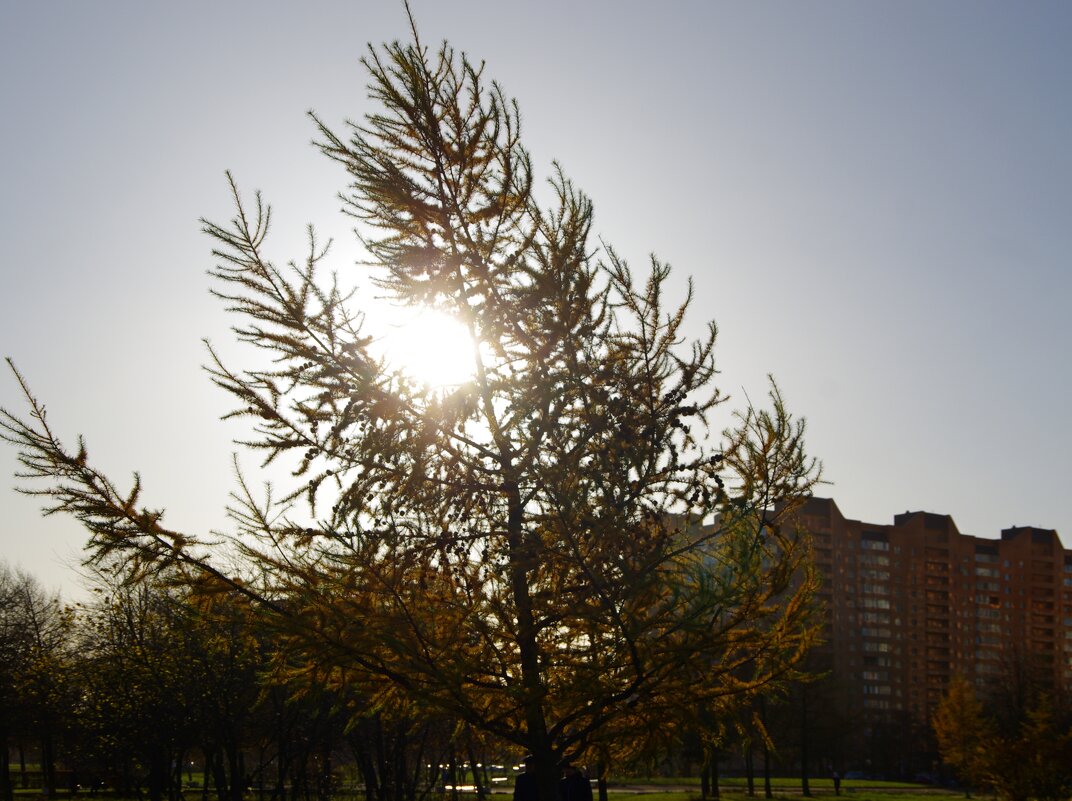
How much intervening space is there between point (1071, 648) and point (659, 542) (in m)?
156

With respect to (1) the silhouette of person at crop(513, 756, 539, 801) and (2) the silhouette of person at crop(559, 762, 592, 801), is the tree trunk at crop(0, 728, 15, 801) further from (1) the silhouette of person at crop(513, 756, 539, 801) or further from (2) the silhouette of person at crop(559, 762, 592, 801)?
(1) the silhouette of person at crop(513, 756, 539, 801)

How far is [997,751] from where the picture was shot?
29219mm

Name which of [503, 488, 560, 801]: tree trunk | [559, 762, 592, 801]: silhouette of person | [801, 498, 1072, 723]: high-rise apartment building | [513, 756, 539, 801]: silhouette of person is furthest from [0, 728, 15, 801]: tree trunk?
[801, 498, 1072, 723]: high-rise apartment building

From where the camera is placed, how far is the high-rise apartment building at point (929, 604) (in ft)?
379

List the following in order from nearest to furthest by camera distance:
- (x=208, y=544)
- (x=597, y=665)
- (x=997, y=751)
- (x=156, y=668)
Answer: (x=597, y=665)
(x=208, y=544)
(x=156, y=668)
(x=997, y=751)

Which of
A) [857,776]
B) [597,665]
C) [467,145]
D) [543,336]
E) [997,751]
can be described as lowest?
[857,776]

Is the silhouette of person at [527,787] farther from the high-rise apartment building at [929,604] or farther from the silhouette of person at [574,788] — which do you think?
the high-rise apartment building at [929,604]

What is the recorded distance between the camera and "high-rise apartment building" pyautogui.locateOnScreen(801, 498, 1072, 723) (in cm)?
11556

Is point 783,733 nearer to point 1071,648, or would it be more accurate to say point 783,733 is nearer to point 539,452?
point 539,452

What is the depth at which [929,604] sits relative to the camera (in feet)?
410

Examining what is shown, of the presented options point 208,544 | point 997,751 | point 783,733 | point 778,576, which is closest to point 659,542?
point 778,576

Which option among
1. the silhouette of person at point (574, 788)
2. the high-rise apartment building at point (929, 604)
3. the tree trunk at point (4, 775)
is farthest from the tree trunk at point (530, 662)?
the high-rise apartment building at point (929, 604)

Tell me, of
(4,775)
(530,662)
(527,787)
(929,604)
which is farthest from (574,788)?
(929,604)

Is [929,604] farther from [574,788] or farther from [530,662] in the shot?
[530,662]
